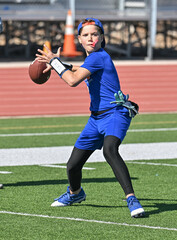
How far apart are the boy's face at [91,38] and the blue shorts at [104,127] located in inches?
25.2

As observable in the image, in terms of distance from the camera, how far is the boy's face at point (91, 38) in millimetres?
6168

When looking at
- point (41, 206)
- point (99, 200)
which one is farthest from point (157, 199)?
point (41, 206)

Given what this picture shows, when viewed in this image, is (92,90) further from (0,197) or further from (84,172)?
(84,172)

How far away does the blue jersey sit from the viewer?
20.0 ft

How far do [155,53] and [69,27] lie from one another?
10.1 m

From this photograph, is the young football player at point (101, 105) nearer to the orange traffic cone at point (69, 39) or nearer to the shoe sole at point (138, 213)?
the shoe sole at point (138, 213)

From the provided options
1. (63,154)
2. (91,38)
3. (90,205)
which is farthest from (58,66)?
(63,154)


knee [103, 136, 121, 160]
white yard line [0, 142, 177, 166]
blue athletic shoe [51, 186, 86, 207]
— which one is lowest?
white yard line [0, 142, 177, 166]

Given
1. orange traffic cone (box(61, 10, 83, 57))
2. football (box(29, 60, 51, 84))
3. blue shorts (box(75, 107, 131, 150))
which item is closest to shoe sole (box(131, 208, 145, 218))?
blue shorts (box(75, 107, 131, 150))

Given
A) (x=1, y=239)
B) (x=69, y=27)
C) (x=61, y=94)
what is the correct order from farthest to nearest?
(x=69, y=27) < (x=61, y=94) < (x=1, y=239)

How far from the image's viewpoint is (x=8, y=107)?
17.5 meters

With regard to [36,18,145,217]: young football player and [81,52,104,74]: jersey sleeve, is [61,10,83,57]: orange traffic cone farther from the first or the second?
[81,52,104,74]: jersey sleeve

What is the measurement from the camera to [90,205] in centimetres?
665

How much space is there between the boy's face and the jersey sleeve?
0.11 metres
